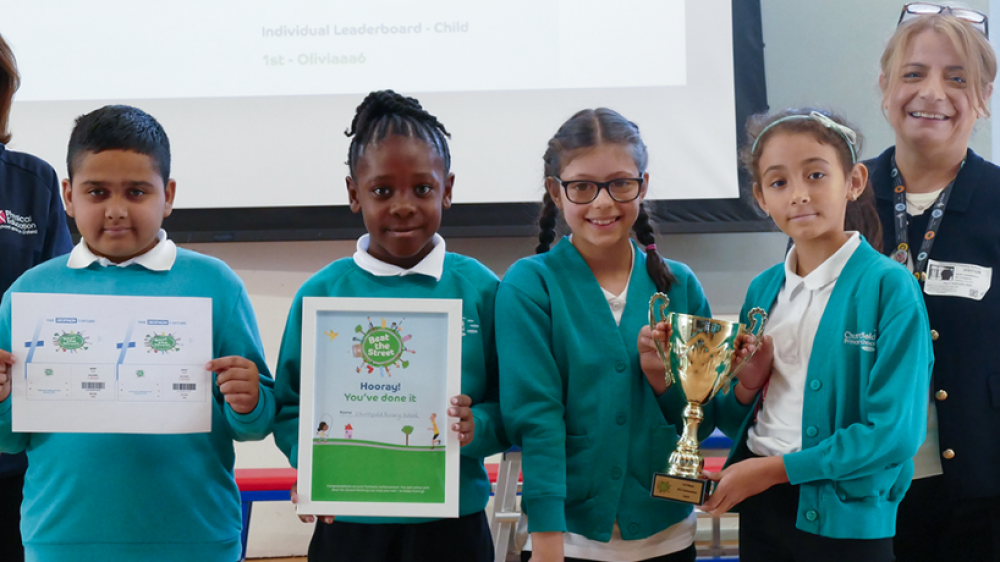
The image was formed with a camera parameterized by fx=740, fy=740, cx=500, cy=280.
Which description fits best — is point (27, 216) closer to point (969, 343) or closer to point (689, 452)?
point (689, 452)

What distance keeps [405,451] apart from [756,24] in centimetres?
285

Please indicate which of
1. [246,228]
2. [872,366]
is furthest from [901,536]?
[246,228]

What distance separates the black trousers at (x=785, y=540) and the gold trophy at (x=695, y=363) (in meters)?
0.16

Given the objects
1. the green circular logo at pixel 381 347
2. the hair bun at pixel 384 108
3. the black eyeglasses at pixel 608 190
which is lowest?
the green circular logo at pixel 381 347

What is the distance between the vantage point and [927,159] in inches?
72.9

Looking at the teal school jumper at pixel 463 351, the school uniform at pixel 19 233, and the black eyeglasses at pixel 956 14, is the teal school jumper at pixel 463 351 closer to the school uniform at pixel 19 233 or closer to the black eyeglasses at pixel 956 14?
the school uniform at pixel 19 233

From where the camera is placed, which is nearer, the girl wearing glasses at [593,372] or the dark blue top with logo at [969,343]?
the girl wearing glasses at [593,372]

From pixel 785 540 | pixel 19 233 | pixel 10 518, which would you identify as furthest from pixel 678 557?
pixel 19 233

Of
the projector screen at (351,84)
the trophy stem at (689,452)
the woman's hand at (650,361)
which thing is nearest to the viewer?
the trophy stem at (689,452)

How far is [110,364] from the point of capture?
1.56 m

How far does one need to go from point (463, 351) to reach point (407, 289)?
192mm

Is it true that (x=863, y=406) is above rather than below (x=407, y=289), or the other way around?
below

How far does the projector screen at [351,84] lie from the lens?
3438mm

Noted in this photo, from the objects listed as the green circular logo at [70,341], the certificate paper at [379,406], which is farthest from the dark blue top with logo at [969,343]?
the green circular logo at [70,341]
